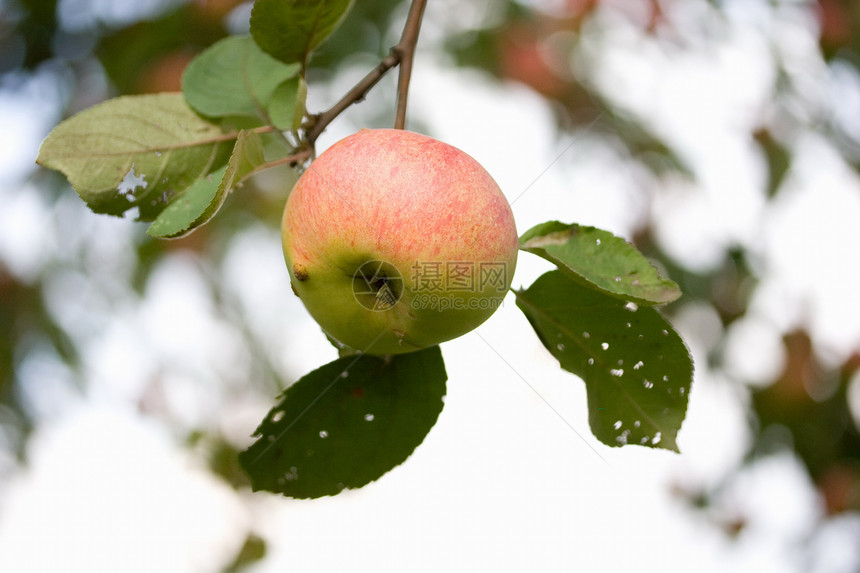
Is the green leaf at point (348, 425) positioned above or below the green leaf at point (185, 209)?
below

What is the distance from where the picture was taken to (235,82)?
0.80 meters

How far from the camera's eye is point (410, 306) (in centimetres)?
57

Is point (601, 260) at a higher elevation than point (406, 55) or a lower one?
lower

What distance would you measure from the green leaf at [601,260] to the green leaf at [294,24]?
0.96 feet

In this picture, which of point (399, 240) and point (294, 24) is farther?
point (294, 24)

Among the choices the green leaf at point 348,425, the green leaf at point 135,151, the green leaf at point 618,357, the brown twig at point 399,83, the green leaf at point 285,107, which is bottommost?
the green leaf at point 348,425

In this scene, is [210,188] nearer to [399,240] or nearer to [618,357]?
[399,240]

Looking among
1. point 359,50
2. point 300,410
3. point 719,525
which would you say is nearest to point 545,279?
point 300,410

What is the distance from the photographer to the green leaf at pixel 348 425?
28.3 inches

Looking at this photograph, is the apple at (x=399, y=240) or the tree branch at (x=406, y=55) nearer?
the apple at (x=399, y=240)

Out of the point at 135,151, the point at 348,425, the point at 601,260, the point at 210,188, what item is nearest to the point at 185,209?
the point at 210,188

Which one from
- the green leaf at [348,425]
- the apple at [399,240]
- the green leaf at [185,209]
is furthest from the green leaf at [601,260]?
the green leaf at [185,209]

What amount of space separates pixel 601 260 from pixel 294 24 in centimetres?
38

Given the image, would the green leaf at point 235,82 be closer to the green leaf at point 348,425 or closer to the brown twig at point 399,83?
the brown twig at point 399,83
